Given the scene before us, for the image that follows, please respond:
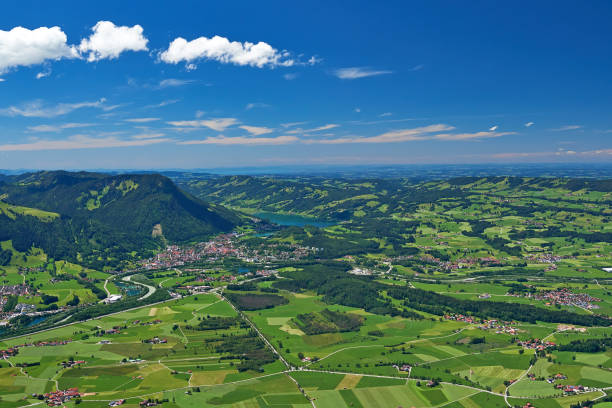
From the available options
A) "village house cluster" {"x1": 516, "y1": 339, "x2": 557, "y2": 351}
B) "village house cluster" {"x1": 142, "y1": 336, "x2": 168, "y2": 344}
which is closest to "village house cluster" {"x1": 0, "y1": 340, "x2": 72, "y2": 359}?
"village house cluster" {"x1": 142, "y1": 336, "x2": 168, "y2": 344}

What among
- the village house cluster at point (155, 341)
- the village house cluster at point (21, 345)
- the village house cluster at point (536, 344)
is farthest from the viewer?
the village house cluster at point (155, 341)

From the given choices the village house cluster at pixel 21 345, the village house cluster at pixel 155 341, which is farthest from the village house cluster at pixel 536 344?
the village house cluster at pixel 21 345

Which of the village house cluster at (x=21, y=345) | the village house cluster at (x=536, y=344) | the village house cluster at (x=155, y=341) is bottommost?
the village house cluster at (x=536, y=344)

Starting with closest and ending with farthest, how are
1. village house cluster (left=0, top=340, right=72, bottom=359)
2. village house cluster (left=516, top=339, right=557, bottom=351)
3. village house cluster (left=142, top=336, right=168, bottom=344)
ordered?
village house cluster (left=0, top=340, right=72, bottom=359), village house cluster (left=516, top=339, right=557, bottom=351), village house cluster (left=142, top=336, right=168, bottom=344)

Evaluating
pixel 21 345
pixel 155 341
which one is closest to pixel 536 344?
pixel 155 341

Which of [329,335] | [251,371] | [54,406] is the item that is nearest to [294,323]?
[329,335]

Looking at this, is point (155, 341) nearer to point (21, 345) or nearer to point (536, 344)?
point (21, 345)

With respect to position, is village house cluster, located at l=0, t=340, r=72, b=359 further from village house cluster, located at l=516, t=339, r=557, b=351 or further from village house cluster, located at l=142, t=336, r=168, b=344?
village house cluster, located at l=516, t=339, r=557, b=351

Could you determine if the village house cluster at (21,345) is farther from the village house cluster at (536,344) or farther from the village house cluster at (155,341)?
the village house cluster at (536,344)

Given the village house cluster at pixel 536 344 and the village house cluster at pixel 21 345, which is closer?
the village house cluster at pixel 21 345

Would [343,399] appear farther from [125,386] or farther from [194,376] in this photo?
[125,386]

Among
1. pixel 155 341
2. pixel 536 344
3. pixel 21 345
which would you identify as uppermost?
pixel 21 345
